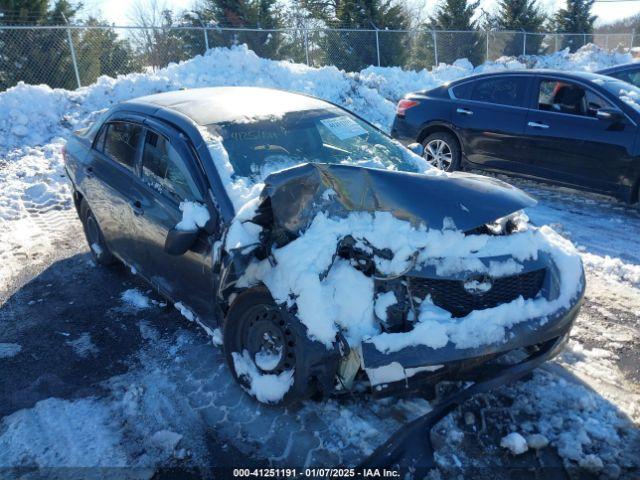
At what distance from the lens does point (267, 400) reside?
301 cm

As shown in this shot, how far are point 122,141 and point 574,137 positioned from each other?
5.04 meters

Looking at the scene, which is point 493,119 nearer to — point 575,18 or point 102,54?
point 102,54

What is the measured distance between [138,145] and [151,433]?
2.29 metres

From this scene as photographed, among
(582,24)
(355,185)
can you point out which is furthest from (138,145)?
(582,24)

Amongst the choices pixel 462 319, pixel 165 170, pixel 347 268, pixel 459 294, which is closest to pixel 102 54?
pixel 165 170

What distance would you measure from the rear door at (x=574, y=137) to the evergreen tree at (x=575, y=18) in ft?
86.8

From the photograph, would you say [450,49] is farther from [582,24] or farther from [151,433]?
[151,433]

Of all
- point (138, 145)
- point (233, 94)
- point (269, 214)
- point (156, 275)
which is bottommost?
point (156, 275)

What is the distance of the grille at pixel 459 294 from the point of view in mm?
2828

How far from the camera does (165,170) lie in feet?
12.6

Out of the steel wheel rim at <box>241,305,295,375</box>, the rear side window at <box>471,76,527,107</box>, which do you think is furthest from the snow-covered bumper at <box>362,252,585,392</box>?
the rear side window at <box>471,76,527,107</box>

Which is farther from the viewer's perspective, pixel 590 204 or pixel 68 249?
pixel 590 204

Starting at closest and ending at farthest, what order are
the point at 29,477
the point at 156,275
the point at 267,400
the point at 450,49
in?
the point at 29,477 → the point at 267,400 → the point at 156,275 → the point at 450,49

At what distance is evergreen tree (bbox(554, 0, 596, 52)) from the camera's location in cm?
2870
